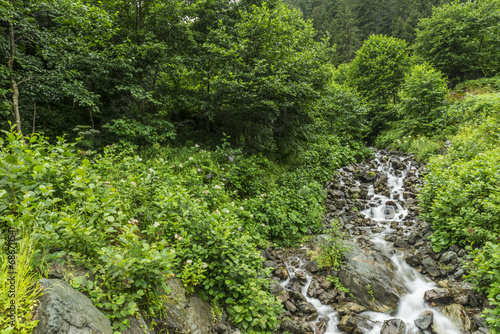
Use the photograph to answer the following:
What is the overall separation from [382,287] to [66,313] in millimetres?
6350

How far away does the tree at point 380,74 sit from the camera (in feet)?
68.6

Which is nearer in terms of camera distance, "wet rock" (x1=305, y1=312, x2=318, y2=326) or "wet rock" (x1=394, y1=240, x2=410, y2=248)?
"wet rock" (x1=305, y1=312, x2=318, y2=326)

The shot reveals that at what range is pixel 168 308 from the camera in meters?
3.25

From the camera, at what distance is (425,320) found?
4.76 meters

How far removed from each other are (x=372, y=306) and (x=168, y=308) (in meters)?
4.73

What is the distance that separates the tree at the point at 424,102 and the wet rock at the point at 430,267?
1214 centimetres

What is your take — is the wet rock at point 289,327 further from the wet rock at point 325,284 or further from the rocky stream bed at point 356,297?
the wet rock at point 325,284

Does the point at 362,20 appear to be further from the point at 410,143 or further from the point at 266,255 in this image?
the point at 266,255

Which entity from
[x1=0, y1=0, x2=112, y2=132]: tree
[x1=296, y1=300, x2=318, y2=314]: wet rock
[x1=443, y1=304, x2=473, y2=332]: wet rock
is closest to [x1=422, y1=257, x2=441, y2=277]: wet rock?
[x1=443, y1=304, x2=473, y2=332]: wet rock

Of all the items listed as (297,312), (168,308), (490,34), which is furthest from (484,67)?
Answer: (168,308)

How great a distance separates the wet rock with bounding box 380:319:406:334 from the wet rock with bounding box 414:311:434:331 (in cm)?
32

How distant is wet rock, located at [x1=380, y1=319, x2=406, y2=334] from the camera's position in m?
4.61

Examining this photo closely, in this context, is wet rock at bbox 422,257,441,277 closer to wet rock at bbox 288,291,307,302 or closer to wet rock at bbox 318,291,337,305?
wet rock at bbox 318,291,337,305

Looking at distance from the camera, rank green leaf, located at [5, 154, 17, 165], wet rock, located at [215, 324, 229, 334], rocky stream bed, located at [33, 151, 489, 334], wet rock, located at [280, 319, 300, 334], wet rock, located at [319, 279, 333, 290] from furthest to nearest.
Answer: wet rock, located at [319, 279, 333, 290] < wet rock, located at [280, 319, 300, 334] < wet rock, located at [215, 324, 229, 334] < green leaf, located at [5, 154, 17, 165] < rocky stream bed, located at [33, 151, 489, 334]
